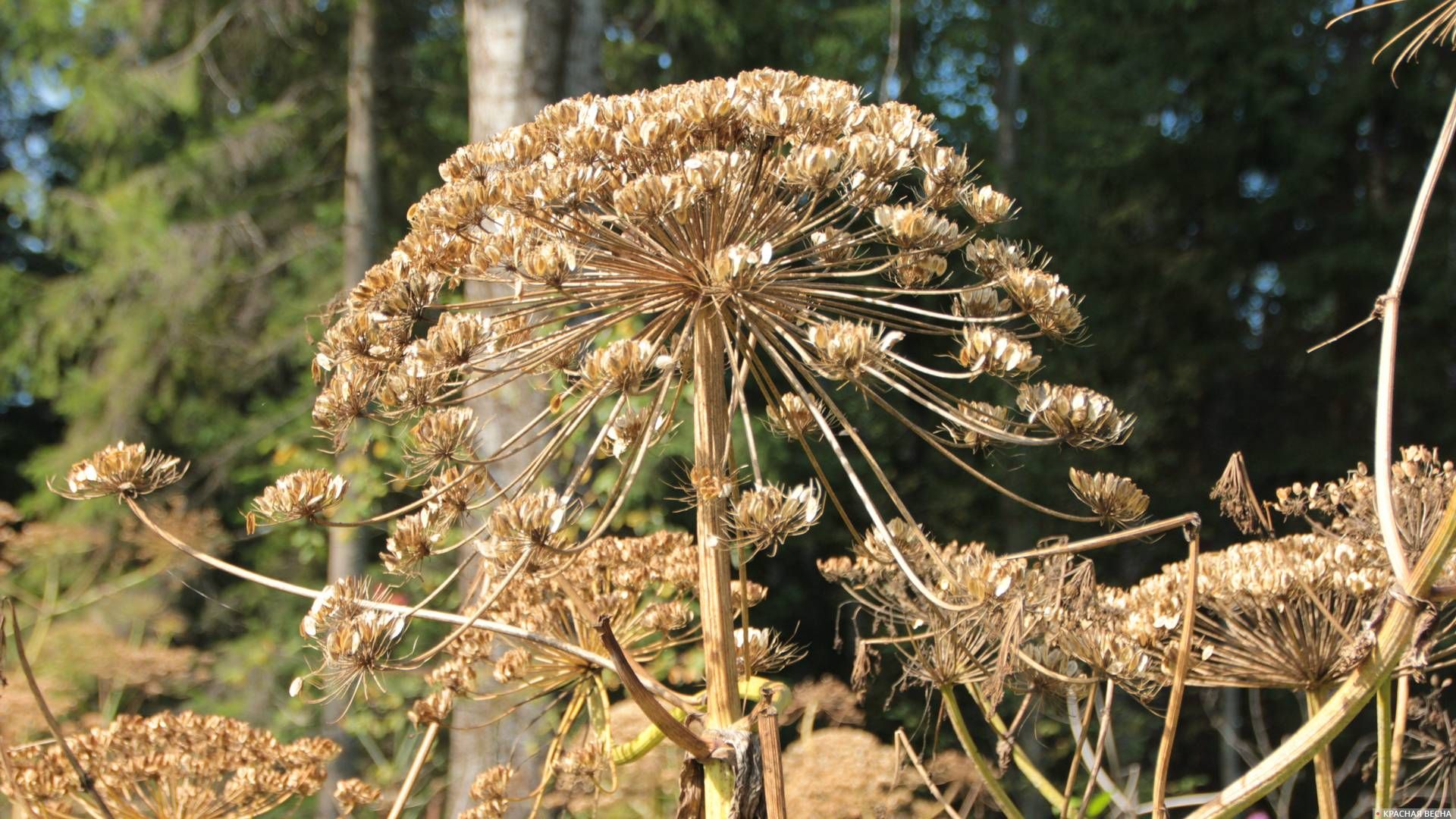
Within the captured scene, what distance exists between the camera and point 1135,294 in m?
15.8

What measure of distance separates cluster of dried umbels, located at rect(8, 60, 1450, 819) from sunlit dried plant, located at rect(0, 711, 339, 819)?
10cm

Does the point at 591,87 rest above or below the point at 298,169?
below

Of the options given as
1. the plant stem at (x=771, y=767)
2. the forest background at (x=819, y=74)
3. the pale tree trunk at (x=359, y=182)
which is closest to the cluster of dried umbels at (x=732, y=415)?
the plant stem at (x=771, y=767)

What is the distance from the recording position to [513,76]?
428 cm

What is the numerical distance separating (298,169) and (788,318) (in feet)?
40.9

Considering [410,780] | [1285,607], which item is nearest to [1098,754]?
[1285,607]

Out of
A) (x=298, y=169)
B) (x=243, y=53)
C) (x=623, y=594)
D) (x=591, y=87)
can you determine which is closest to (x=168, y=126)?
(x=298, y=169)

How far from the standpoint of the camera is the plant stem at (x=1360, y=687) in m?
1.53

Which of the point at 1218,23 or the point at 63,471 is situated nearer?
the point at 63,471

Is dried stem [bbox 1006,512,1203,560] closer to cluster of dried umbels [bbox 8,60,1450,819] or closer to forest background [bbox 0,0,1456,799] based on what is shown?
cluster of dried umbels [bbox 8,60,1450,819]

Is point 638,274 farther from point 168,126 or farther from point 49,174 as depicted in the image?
point 49,174

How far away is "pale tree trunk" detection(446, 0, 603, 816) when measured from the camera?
400 cm

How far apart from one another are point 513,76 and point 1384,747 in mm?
3410

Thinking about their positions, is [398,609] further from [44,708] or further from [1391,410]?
[1391,410]
